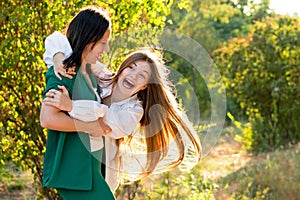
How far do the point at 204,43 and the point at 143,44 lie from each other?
13.1m

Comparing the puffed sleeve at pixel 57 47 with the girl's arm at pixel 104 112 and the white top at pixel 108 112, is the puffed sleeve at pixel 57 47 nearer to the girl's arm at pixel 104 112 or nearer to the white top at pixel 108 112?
the white top at pixel 108 112

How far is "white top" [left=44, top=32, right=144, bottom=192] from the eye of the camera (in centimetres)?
326

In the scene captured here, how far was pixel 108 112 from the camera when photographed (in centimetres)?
339

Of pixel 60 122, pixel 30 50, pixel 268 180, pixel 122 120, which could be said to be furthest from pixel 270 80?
pixel 60 122

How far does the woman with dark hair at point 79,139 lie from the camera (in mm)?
3318

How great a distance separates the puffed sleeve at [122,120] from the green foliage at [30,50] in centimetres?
138

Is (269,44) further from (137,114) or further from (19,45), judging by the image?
(137,114)

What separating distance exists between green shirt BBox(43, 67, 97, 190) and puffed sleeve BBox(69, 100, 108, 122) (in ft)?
0.23

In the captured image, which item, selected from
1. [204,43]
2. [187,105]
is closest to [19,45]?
[187,105]

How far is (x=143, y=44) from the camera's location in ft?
16.4

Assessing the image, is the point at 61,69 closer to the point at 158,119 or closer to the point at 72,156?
the point at 72,156

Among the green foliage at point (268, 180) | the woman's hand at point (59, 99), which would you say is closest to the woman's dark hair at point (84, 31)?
the woman's hand at point (59, 99)

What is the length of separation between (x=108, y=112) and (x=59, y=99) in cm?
29

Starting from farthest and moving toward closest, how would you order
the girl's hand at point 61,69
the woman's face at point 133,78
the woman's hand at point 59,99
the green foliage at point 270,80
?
the green foliage at point 270,80 → the woman's face at point 133,78 → the girl's hand at point 61,69 → the woman's hand at point 59,99
